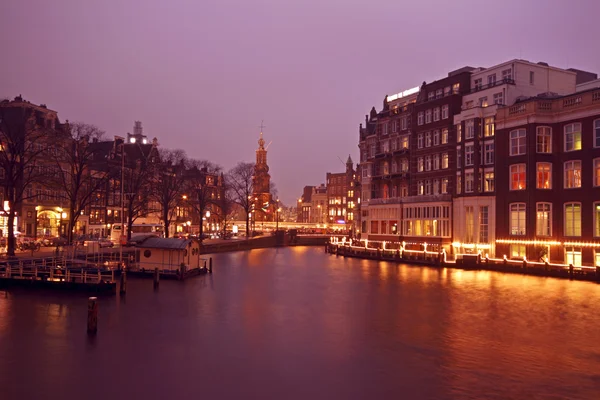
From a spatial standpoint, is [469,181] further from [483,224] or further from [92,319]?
[92,319]

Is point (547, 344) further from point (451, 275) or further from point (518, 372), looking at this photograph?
point (451, 275)

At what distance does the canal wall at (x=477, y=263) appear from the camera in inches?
2102

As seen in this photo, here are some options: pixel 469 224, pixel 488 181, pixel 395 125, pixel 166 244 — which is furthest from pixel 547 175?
pixel 166 244

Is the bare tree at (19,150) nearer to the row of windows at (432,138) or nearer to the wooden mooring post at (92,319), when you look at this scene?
the wooden mooring post at (92,319)

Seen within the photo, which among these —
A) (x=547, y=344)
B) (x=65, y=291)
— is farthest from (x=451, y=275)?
(x=65, y=291)

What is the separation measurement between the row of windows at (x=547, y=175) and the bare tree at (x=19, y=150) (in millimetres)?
53350

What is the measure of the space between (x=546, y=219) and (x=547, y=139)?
926 centimetres

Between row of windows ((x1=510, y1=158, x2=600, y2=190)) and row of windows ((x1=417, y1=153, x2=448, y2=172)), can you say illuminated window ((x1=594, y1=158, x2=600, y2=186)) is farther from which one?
row of windows ((x1=417, y1=153, x2=448, y2=172))

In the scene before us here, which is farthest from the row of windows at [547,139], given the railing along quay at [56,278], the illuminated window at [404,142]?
the railing along quay at [56,278]

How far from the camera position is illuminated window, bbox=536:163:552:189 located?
6119 cm

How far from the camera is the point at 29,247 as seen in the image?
6147cm

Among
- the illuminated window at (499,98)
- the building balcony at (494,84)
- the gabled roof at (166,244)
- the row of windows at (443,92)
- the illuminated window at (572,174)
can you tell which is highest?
the row of windows at (443,92)

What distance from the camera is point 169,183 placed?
9412 centimetres

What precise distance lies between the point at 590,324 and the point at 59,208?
271 feet
